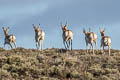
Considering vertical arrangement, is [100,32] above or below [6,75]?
above

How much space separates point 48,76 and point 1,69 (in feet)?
8.38

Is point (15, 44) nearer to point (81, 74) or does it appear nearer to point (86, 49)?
point (86, 49)

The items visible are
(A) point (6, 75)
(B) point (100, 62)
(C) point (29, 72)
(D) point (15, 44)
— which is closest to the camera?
(A) point (6, 75)

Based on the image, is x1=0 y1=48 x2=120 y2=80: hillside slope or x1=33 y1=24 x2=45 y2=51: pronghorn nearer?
x1=0 y1=48 x2=120 y2=80: hillside slope

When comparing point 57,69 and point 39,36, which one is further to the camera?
point 39,36

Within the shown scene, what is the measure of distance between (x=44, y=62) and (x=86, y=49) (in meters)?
10.6

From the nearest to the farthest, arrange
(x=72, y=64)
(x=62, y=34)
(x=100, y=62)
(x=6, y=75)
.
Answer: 1. (x=6, y=75)
2. (x=72, y=64)
3. (x=100, y=62)
4. (x=62, y=34)

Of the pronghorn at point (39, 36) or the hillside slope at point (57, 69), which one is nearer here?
the hillside slope at point (57, 69)

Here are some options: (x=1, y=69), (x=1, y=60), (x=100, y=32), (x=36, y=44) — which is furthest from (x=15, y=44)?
(x=1, y=69)

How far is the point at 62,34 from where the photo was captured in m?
31.8

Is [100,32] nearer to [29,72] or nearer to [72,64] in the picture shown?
[72,64]

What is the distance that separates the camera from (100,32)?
3241cm

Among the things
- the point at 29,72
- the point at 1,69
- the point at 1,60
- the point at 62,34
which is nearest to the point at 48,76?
the point at 29,72

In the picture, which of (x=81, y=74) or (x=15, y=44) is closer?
(x=81, y=74)
